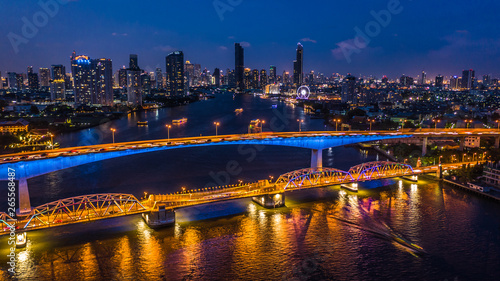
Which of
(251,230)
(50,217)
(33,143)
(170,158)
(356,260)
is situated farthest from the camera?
(33,143)

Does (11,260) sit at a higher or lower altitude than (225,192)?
lower

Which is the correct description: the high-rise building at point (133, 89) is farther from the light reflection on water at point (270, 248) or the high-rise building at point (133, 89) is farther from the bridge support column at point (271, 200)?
the light reflection on water at point (270, 248)

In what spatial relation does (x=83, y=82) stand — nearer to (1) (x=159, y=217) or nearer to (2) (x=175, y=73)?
(2) (x=175, y=73)

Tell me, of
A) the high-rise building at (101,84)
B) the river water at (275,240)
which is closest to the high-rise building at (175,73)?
the high-rise building at (101,84)

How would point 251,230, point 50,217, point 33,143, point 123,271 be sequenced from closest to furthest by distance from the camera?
point 123,271, point 50,217, point 251,230, point 33,143

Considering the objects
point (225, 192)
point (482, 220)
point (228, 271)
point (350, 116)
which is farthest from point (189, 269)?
point (350, 116)

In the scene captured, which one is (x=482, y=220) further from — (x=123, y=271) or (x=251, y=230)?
(x=123, y=271)
